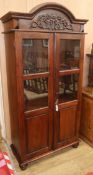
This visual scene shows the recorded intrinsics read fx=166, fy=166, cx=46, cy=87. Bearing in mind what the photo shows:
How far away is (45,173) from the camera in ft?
6.63

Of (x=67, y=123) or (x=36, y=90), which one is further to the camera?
(x=67, y=123)

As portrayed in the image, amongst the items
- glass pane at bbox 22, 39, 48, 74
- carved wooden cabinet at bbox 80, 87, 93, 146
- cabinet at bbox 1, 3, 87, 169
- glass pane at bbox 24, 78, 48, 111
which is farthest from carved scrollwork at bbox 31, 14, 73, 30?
carved wooden cabinet at bbox 80, 87, 93, 146

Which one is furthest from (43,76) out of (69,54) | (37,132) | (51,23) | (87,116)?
(87,116)

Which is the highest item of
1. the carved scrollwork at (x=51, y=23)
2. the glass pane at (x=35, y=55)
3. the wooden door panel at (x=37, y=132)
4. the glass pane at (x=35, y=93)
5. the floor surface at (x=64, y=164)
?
the carved scrollwork at (x=51, y=23)

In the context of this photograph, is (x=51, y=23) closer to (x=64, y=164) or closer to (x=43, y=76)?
(x=43, y=76)

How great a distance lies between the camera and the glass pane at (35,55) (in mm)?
1776

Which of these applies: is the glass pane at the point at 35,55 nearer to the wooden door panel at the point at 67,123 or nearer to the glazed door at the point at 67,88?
the glazed door at the point at 67,88

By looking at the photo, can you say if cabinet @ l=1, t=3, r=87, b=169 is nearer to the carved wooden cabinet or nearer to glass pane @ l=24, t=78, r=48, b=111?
glass pane @ l=24, t=78, r=48, b=111

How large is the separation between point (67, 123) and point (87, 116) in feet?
1.34

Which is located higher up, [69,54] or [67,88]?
[69,54]

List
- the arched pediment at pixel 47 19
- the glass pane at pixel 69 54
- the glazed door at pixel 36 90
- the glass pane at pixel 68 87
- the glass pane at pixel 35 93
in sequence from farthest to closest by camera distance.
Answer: the glass pane at pixel 68 87, the glass pane at pixel 69 54, the glass pane at pixel 35 93, the glazed door at pixel 36 90, the arched pediment at pixel 47 19

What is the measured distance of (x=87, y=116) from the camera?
8.18 ft

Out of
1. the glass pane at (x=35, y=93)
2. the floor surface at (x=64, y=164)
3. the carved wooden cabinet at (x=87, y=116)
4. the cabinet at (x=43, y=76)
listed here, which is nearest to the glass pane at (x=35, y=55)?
the cabinet at (x=43, y=76)

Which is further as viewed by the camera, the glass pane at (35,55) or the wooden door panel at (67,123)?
the wooden door panel at (67,123)
